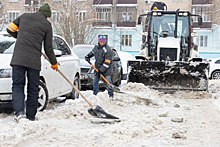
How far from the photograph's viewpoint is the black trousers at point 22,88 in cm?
571

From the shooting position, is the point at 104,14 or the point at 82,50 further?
the point at 104,14

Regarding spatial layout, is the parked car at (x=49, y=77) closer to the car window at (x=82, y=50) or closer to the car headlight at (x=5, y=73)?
the car headlight at (x=5, y=73)

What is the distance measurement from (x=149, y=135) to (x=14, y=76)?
215 centimetres

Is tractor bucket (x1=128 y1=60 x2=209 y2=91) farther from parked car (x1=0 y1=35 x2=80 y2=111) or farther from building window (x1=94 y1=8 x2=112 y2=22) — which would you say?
building window (x1=94 y1=8 x2=112 y2=22)

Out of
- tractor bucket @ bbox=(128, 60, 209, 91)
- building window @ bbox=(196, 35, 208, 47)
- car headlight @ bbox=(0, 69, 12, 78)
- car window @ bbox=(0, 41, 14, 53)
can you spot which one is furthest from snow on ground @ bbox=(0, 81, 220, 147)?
building window @ bbox=(196, 35, 208, 47)

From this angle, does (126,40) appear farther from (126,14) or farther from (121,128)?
(121,128)

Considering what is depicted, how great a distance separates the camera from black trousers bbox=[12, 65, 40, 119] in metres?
5.71

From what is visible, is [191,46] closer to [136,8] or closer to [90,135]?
[90,135]

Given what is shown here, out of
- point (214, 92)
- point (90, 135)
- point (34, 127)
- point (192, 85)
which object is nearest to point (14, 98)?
point (34, 127)

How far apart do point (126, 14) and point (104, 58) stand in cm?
3865

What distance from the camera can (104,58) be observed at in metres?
9.16

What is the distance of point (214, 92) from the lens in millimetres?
12438

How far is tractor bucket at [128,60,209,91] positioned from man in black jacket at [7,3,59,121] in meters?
5.66

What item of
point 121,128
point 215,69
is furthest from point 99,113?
point 215,69
